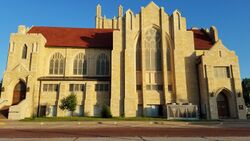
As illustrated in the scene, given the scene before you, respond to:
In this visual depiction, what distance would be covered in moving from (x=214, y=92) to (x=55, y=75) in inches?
1107

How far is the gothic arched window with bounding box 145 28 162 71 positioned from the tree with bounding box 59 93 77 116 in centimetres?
1411

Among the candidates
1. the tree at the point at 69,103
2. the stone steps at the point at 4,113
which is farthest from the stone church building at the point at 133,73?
the tree at the point at 69,103

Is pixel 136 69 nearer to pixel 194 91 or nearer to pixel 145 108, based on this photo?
pixel 145 108

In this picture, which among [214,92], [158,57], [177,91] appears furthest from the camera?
[158,57]

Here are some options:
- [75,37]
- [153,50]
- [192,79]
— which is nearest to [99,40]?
[75,37]

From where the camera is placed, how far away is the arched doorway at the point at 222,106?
34.4 meters

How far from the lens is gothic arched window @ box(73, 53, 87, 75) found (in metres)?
39.5

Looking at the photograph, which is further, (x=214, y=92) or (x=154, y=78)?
(x=154, y=78)

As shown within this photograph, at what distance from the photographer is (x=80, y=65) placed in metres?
39.8

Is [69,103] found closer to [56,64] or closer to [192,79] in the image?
[56,64]

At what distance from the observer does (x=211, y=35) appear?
144 feet

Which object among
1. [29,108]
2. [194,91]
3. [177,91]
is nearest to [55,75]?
[29,108]

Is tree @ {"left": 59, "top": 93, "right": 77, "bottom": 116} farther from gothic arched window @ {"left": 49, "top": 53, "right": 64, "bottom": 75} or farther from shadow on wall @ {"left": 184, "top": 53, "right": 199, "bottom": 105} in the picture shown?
shadow on wall @ {"left": 184, "top": 53, "right": 199, "bottom": 105}

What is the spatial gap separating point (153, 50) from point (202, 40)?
1202 cm
